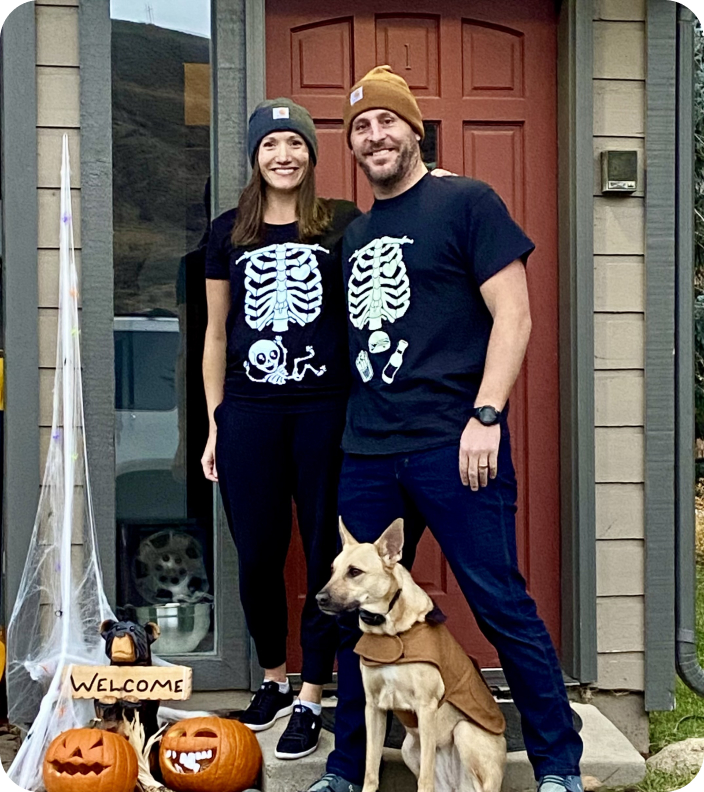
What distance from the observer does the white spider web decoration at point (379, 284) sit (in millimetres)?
3314

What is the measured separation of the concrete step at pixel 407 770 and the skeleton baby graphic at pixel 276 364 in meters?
1.19

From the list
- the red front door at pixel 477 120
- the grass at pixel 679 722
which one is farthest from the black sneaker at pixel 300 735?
the grass at pixel 679 722

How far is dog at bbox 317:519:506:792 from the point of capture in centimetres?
318

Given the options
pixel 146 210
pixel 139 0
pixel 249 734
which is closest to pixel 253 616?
pixel 249 734

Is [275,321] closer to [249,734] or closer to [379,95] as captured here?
[379,95]

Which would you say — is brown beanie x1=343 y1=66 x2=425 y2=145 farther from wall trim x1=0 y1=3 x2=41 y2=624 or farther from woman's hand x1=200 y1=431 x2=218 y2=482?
wall trim x1=0 y1=3 x2=41 y2=624

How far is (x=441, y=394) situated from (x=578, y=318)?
1.12 meters

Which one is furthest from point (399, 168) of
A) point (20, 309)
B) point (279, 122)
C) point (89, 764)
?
point (89, 764)

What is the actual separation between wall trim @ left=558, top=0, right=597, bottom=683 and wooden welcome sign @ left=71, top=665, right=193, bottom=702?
4.87ft

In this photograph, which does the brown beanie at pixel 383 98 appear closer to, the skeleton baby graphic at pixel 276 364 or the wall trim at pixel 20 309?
the skeleton baby graphic at pixel 276 364

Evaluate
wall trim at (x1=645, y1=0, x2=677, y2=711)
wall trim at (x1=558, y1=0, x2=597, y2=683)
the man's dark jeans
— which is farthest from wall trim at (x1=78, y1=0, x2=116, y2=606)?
wall trim at (x1=645, y1=0, x2=677, y2=711)

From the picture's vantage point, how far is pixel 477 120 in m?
4.32

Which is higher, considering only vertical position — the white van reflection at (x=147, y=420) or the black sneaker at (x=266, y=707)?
the white van reflection at (x=147, y=420)

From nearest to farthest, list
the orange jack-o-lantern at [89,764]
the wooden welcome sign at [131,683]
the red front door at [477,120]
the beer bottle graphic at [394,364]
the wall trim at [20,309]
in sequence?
the beer bottle graphic at [394,364]
the orange jack-o-lantern at [89,764]
the wooden welcome sign at [131,683]
the wall trim at [20,309]
the red front door at [477,120]
